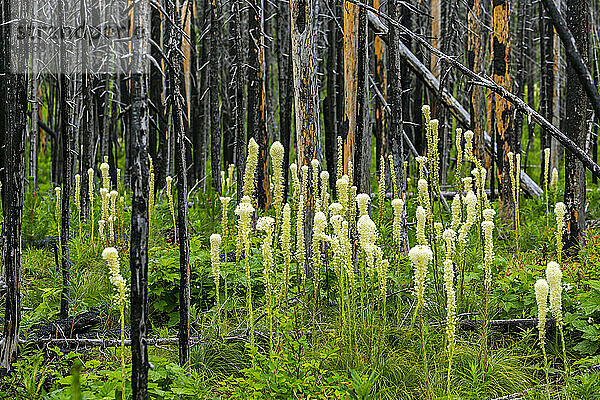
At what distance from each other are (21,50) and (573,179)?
202 inches

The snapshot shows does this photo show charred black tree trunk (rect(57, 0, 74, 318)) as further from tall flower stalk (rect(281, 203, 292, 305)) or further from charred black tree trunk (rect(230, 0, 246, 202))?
charred black tree trunk (rect(230, 0, 246, 202))

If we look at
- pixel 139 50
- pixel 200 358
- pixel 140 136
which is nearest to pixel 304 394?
pixel 200 358

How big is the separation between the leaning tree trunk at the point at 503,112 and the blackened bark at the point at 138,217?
17.2ft

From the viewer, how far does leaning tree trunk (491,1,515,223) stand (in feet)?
22.1

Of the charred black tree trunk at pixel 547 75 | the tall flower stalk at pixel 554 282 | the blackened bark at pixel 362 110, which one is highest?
the charred black tree trunk at pixel 547 75

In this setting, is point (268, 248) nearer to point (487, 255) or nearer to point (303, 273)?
point (303, 273)

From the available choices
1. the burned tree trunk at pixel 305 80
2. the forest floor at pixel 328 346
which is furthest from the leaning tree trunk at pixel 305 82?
the forest floor at pixel 328 346

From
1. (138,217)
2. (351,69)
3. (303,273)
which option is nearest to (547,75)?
(351,69)

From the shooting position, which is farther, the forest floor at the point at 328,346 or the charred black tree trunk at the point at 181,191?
the charred black tree trunk at the point at 181,191

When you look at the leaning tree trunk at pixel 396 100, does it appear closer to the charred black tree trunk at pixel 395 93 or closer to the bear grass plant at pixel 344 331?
the charred black tree trunk at pixel 395 93

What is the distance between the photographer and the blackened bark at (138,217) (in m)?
2.40

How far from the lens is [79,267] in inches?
222

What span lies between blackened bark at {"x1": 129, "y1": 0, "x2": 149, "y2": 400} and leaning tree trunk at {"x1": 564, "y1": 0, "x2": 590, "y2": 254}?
3963 millimetres

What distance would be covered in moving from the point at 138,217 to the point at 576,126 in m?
4.69
